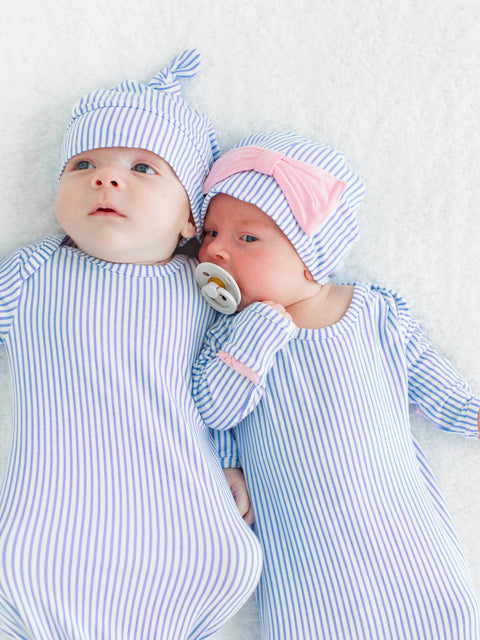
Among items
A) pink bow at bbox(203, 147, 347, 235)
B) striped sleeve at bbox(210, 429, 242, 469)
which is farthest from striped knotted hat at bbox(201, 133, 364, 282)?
striped sleeve at bbox(210, 429, 242, 469)

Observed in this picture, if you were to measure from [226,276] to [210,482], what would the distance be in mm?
386

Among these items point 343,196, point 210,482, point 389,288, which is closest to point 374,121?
point 343,196

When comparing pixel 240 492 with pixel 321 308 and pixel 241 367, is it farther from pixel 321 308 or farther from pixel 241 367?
pixel 321 308

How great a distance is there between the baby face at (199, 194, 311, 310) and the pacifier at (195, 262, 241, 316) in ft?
0.08

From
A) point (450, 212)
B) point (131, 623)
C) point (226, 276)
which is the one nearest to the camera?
point (131, 623)

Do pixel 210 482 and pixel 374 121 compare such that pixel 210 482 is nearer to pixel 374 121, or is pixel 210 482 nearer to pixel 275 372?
pixel 275 372

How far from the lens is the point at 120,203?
117cm

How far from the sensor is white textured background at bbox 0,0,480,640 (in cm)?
140

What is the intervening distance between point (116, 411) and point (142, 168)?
0.47 metres

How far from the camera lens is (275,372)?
4.09 ft

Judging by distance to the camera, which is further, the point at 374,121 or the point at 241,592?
the point at 374,121

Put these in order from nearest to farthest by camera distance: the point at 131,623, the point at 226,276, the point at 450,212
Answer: the point at 131,623, the point at 226,276, the point at 450,212

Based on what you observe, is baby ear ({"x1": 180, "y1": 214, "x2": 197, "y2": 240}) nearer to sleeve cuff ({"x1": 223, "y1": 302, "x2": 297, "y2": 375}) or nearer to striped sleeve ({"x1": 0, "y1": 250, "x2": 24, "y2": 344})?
sleeve cuff ({"x1": 223, "y1": 302, "x2": 297, "y2": 375})

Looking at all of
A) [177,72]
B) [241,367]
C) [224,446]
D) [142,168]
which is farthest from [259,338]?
[177,72]
